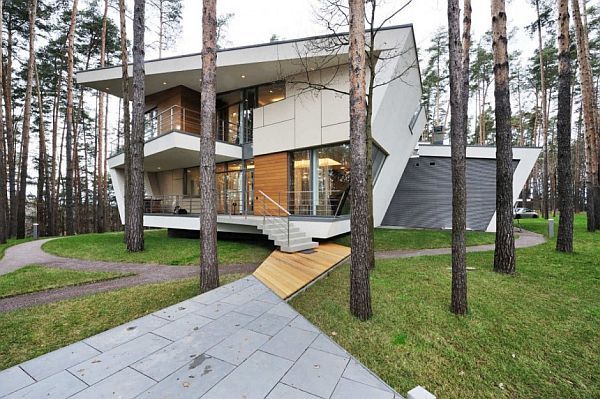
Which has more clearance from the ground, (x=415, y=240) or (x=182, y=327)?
(x=182, y=327)

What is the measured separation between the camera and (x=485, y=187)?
524 inches

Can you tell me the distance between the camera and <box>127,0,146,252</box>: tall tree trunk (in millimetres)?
8586

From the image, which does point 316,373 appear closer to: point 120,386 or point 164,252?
point 120,386

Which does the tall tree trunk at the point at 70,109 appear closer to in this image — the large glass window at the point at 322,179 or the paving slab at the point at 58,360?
the large glass window at the point at 322,179

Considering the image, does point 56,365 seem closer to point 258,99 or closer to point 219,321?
point 219,321

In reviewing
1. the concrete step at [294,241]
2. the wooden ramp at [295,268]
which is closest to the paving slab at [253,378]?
the wooden ramp at [295,268]

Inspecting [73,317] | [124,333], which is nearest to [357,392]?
[124,333]

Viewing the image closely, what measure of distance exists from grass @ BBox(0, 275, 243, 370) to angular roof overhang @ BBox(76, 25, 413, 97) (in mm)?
7702

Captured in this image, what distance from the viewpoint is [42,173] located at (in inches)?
653

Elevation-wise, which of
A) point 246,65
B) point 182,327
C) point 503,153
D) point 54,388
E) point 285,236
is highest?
point 246,65

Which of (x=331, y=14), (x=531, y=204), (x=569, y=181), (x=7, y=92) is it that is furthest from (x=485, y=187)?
(x=531, y=204)

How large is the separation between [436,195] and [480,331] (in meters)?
12.3

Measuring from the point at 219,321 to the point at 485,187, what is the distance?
15.0 m

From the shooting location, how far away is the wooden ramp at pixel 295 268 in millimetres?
5074
